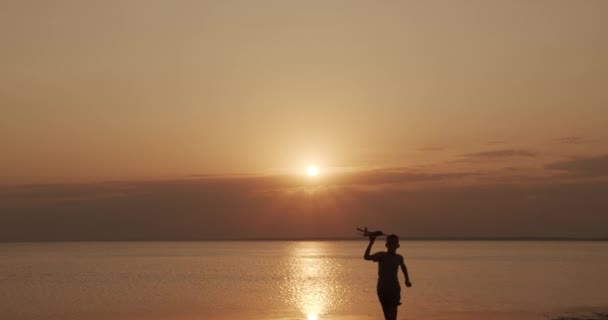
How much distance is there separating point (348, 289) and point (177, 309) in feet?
48.2

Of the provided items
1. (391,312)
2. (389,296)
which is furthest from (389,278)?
(391,312)

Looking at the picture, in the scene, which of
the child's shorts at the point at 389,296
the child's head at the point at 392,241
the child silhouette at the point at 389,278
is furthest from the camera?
the child's shorts at the point at 389,296

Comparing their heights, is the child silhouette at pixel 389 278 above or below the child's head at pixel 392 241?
below

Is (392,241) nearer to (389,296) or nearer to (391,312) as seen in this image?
(389,296)

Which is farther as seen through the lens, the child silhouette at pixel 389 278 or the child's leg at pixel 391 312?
the child's leg at pixel 391 312

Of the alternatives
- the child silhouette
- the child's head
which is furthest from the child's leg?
the child's head

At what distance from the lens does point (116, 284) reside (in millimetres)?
56656

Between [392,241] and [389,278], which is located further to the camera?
[389,278]

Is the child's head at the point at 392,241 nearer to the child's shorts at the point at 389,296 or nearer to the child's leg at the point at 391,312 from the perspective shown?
the child's shorts at the point at 389,296

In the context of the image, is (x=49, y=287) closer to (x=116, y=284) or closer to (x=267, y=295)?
(x=116, y=284)

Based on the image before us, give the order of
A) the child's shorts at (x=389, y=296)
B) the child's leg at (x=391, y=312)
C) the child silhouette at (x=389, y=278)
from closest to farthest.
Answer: the child silhouette at (x=389, y=278) → the child's shorts at (x=389, y=296) → the child's leg at (x=391, y=312)

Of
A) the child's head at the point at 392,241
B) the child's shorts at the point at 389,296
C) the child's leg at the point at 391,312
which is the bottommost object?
the child's leg at the point at 391,312

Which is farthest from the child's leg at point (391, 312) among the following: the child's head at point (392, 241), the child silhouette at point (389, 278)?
the child's head at point (392, 241)

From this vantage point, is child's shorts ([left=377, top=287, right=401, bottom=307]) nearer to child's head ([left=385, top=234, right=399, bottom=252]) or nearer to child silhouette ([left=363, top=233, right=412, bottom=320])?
child silhouette ([left=363, top=233, right=412, bottom=320])
